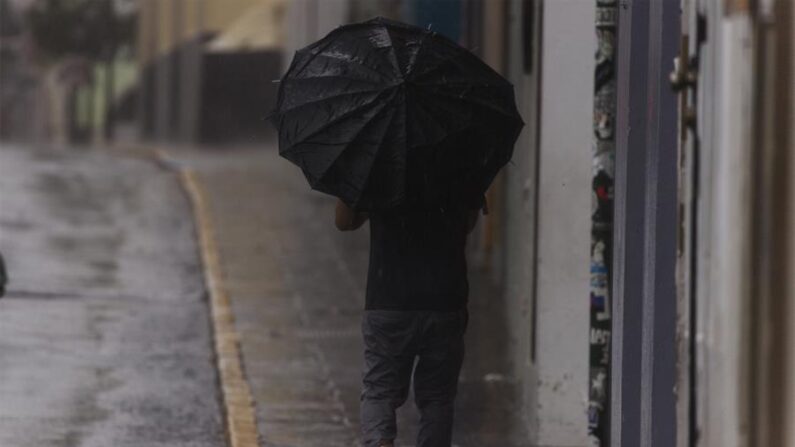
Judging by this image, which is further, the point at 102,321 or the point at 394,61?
the point at 102,321

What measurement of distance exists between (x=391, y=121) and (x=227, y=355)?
4.91 meters

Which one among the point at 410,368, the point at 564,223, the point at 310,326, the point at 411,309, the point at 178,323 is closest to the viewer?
the point at 411,309

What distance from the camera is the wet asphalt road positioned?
32.6ft

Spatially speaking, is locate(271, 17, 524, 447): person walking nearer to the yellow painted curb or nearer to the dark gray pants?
the dark gray pants

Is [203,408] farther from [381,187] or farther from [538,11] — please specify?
[381,187]

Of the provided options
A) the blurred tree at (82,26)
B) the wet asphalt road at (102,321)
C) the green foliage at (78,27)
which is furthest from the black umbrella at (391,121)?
the green foliage at (78,27)

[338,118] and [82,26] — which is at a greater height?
[82,26]

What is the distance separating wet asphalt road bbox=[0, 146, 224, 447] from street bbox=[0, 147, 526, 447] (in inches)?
0.7

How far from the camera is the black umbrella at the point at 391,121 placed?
7082 millimetres

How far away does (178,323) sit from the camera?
13180 millimetres

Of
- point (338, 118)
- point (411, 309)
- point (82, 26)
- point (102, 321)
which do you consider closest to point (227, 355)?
point (102, 321)

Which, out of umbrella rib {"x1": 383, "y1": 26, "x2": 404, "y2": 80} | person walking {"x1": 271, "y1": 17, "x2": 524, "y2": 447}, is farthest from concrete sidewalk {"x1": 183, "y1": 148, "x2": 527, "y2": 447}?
umbrella rib {"x1": 383, "y1": 26, "x2": 404, "y2": 80}

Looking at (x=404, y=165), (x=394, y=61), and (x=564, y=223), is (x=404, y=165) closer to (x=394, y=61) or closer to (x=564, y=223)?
(x=394, y=61)

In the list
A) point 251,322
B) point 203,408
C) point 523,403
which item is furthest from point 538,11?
point 251,322
